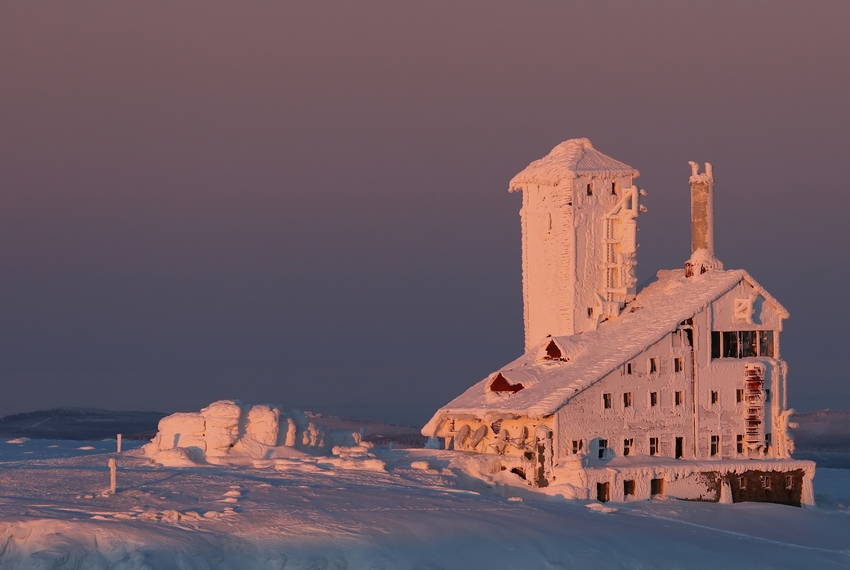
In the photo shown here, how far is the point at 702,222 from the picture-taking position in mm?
64438

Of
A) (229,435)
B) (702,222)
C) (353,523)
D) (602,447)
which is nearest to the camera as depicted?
(353,523)

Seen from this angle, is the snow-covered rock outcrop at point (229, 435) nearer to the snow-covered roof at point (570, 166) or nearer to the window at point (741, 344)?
the snow-covered roof at point (570, 166)

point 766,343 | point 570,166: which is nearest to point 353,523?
point 570,166

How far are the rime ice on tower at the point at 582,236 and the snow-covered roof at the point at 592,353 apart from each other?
3.65ft

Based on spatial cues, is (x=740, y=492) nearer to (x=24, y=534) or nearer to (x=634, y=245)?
(x=634, y=245)

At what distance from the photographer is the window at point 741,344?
205ft

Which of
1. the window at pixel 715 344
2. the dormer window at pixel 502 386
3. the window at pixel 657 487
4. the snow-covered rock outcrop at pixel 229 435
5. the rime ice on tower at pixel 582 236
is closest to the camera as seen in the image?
the snow-covered rock outcrop at pixel 229 435

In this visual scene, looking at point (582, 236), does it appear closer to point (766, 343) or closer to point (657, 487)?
point (766, 343)

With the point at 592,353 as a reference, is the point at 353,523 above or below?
below

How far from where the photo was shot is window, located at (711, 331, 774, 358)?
62344 millimetres

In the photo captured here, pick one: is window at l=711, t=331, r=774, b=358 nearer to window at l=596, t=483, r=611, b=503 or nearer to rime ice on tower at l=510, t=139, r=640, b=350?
rime ice on tower at l=510, t=139, r=640, b=350

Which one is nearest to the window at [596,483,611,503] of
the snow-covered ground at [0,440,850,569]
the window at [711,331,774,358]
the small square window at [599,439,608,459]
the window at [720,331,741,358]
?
the snow-covered ground at [0,440,850,569]

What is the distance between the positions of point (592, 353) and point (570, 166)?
8.18 meters

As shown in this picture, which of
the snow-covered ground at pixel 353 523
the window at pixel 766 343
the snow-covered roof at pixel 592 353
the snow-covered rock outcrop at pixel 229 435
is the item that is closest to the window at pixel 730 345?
the window at pixel 766 343
